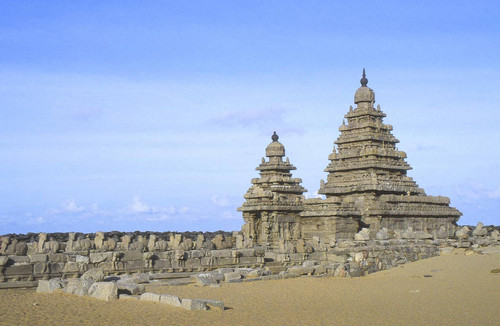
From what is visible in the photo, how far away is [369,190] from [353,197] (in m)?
1.20

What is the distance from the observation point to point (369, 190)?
123 feet

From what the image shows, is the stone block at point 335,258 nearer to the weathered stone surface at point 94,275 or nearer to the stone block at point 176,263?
the stone block at point 176,263

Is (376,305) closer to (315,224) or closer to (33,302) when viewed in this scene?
(33,302)

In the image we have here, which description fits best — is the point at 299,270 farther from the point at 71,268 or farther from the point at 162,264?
the point at 71,268

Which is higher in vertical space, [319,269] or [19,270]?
[319,269]

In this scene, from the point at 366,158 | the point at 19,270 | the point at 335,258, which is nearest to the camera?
the point at 19,270

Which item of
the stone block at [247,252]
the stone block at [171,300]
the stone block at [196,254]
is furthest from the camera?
the stone block at [247,252]

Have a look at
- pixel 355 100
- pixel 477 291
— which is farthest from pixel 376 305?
pixel 355 100

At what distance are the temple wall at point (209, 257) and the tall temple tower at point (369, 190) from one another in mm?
6981

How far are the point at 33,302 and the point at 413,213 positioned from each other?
28.0 m

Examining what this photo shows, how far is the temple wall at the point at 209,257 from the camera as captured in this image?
62.9 ft

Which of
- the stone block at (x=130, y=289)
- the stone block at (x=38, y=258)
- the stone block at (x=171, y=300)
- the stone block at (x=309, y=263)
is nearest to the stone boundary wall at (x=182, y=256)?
the stone block at (x=38, y=258)

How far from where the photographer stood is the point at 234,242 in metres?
25.9

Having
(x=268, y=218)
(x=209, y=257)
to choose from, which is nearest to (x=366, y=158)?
(x=268, y=218)
